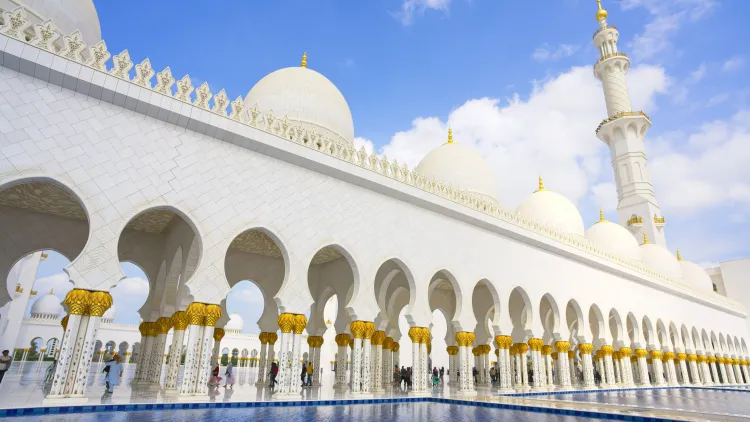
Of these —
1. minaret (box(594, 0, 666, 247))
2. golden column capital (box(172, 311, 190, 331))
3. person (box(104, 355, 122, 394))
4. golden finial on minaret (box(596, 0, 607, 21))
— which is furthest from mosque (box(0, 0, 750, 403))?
golden finial on minaret (box(596, 0, 607, 21))

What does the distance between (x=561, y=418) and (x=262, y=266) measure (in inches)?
279

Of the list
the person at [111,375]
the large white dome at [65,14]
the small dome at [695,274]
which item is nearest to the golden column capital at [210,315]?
the person at [111,375]

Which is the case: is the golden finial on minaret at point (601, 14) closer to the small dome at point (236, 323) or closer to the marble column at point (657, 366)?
the marble column at point (657, 366)

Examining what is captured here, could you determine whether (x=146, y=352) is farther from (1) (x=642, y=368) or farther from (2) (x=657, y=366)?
(2) (x=657, y=366)

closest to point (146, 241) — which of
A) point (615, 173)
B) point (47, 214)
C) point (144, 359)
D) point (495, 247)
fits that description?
point (47, 214)

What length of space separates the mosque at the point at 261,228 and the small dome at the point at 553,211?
36 cm

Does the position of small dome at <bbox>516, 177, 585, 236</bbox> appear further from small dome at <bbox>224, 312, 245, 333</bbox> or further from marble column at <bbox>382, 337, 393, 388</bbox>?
small dome at <bbox>224, 312, 245, 333</bbox>

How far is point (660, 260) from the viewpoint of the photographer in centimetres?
1938

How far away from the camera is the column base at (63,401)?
502cm

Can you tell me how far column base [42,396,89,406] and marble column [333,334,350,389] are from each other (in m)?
5.16

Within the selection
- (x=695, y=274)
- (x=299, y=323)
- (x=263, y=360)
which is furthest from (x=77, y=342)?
(x=695, y=274)

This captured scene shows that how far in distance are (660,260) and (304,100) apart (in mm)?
17148

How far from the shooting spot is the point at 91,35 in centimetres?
780

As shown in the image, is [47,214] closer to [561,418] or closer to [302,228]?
[302,228]
